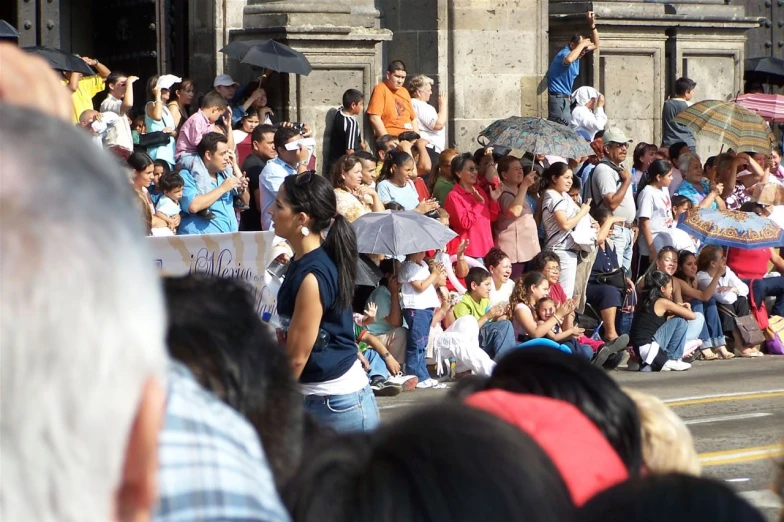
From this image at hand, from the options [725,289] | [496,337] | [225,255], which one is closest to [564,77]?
[725,289]

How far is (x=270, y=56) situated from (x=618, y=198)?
3.65 m

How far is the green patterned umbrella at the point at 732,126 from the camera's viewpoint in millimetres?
14016

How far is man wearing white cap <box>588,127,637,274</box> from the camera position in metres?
13.3

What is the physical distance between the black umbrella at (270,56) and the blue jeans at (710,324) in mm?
4391

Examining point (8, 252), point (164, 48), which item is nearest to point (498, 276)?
point (164, 48)

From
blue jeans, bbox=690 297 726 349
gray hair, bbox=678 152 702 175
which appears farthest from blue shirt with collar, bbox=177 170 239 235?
gray hair, bbox=678 152 702 175

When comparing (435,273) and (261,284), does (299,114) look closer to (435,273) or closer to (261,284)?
(435,273)

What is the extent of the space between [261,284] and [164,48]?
5834 mm

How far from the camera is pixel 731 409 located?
9.92m

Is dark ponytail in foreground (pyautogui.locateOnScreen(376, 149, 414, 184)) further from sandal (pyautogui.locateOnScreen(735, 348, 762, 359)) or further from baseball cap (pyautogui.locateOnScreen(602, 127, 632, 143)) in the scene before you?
sandal (pyautogui.locateOnScreen(735, 348, 762, 359))

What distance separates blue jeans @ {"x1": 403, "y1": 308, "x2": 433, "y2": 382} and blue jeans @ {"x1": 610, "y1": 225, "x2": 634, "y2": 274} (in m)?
2.85

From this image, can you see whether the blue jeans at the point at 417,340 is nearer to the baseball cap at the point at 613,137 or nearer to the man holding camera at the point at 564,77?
the baseball cap at the point at 613,137

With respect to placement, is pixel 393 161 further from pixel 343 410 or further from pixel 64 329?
pixel 64 329

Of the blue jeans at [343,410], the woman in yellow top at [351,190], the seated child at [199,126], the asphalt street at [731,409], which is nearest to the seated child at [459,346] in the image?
the asphalt street at [731,409]
